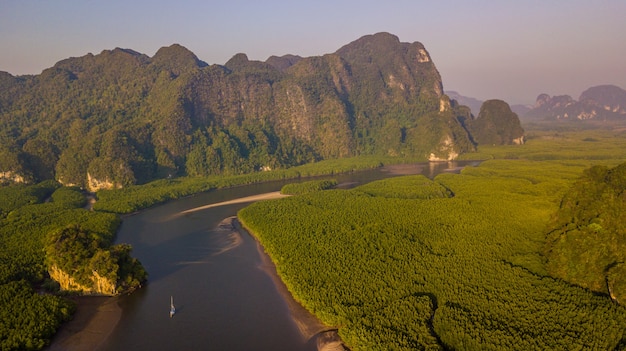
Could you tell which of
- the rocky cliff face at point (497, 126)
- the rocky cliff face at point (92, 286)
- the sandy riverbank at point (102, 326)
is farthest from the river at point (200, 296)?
the rocky cliff face at point (497, 126)

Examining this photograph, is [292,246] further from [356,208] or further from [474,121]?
[474,121]

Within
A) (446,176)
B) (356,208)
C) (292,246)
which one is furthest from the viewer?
(446,176)

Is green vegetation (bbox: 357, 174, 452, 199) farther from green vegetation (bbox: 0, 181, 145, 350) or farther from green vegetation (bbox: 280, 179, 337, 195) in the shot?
green vegetation (bbox: 0, 181, 145, 350)

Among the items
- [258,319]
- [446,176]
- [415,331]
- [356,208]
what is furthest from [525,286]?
[446,176]

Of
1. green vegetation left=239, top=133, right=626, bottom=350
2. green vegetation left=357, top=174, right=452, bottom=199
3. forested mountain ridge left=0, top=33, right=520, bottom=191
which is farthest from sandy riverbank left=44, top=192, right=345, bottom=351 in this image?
forested mountain ridge left=0, top=33, right=520, bottom=191

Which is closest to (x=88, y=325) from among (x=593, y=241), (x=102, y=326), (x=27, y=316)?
(x=102, y=326)

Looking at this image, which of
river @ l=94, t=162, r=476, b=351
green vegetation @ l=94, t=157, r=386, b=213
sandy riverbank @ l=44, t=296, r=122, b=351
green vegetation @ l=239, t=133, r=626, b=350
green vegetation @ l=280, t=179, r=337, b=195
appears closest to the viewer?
green vegetation @ l=239, t=133, r=626, b=350

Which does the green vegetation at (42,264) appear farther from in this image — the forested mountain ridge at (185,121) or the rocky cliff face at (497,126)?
the rocky cliff face at (497,126)
